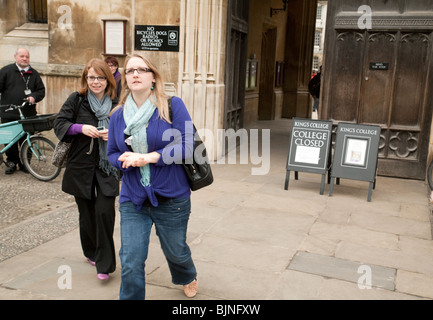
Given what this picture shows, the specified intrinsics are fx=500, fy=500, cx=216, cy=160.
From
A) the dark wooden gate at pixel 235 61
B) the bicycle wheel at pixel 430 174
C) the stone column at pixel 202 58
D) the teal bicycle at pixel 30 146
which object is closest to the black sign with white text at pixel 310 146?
the bicycle wheel at pixel 430 174

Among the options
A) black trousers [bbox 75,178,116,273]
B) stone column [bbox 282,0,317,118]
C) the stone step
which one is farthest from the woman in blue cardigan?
stone column [bbox 282,0,317,118]

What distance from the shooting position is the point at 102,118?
13.6 feet

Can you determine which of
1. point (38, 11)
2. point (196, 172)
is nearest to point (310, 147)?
point (196, 172)

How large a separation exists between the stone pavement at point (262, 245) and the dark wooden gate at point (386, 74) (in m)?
0.84

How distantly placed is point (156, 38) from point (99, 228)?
5.42 m

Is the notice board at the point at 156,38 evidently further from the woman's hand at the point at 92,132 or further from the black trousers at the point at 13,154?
the woman's hand at the point at 92,132

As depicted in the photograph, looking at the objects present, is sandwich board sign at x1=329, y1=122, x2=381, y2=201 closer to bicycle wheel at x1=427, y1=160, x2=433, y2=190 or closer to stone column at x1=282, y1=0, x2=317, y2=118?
bicycle wheel at x1=427, y1=160, x2=433, y2=190

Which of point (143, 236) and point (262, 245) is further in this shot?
point (262, 245)

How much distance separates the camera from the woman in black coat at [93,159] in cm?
404

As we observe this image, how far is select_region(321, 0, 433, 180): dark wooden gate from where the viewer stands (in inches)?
314

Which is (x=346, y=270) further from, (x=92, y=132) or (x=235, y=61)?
(x=235, y=61)

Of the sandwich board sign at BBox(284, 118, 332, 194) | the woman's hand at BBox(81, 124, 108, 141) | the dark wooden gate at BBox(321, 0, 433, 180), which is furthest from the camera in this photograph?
the dark wooden gate at BBox(321, 0, 433, 180)

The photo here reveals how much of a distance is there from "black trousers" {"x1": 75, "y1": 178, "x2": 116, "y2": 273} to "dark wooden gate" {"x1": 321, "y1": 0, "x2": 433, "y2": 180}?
5.36m
